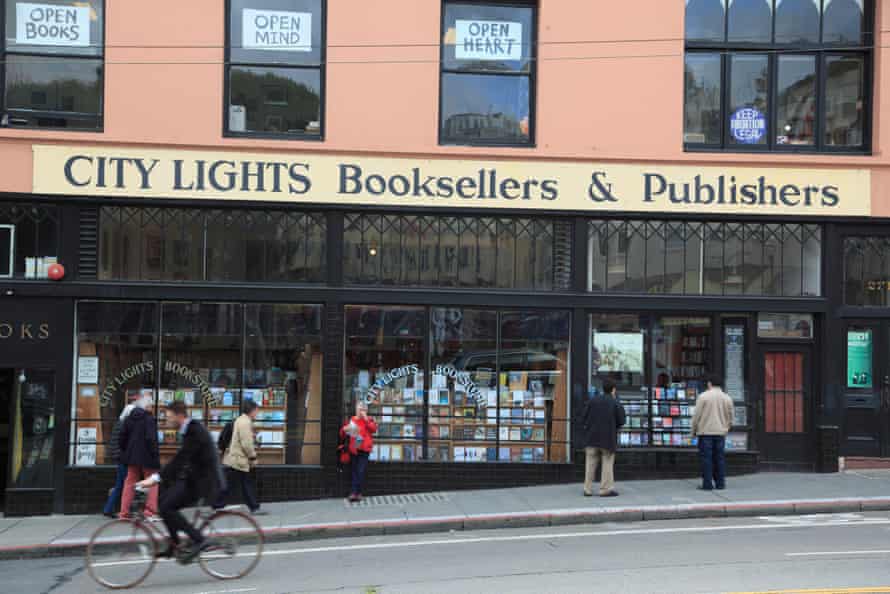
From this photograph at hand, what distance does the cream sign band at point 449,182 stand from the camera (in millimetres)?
14688

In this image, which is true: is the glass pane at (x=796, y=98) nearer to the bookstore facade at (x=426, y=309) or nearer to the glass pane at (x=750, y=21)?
the glass pane at (x=750, y=21)

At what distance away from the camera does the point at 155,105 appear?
1483cm

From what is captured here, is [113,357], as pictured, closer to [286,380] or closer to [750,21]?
[286,380]

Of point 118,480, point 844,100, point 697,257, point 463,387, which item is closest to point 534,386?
point 463,387

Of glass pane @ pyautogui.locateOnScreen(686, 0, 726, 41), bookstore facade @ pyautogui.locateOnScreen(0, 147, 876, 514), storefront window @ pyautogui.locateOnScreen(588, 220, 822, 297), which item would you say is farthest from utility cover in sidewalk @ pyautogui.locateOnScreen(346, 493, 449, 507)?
glass pane @ pyautogui.locateOnScreen(686, 0, 726, 41)

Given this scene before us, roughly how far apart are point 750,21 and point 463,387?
25.1 ft

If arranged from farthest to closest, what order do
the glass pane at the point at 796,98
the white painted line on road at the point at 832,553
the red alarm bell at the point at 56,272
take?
the glass pane at the point at 796,98 → the red alarm bell at the point at 56,272 → the white painted line on road at the point at 832,553

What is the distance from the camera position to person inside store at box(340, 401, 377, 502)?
1421 cm

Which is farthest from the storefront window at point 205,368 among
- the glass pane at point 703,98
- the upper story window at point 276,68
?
the glass pane at point 703,98

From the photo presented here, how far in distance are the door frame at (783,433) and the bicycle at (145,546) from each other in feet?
30.1

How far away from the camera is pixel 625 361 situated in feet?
50.9

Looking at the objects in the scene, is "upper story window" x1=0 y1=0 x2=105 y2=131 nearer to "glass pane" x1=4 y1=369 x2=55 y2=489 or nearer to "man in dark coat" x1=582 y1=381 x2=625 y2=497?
"glass pane" x1=4 y1=369 x2=55 y2=489

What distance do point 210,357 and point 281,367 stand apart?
1099 millimetres

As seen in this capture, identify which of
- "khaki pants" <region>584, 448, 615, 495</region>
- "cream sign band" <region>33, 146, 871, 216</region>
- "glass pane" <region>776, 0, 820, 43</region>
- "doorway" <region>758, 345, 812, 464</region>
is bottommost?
"khaki pants" <region>584, 448, 615, 495</region>
